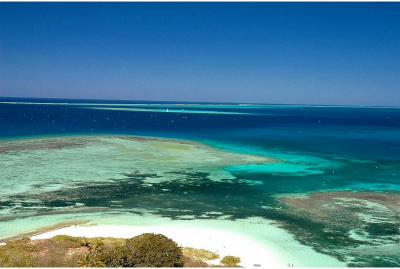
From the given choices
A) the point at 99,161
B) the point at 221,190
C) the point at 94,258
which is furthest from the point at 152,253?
the point at 99,161

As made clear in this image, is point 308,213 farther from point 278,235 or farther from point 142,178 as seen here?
point 142,178

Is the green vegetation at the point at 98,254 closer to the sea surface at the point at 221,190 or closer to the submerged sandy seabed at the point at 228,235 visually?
the submerged sandy seabed at the point at 228,235

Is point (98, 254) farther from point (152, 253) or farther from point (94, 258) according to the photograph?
point (152, 253)

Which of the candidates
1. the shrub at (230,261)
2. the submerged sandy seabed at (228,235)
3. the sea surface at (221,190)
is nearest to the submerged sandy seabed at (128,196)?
the submerged sandy seabed at (228,235)

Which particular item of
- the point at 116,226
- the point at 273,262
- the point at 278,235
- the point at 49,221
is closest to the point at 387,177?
the point at 278,235

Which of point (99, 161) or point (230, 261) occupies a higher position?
point (99, 161)

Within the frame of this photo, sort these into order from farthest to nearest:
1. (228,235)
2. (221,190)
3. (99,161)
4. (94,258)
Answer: (99,161) < (221,190) < (228,235) < (94,258)
